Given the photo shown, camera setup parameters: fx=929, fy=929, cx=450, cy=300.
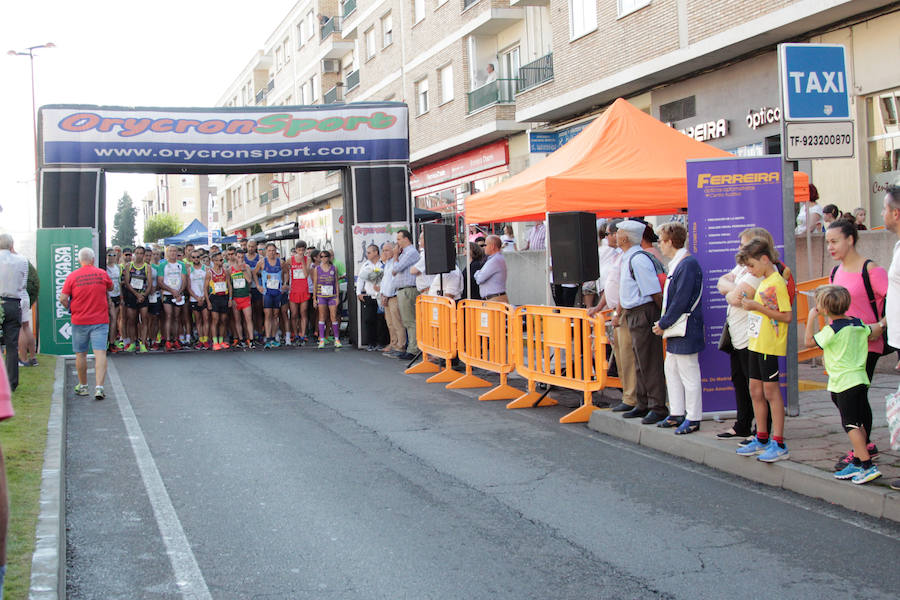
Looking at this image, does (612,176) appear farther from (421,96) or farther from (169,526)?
(421,96)

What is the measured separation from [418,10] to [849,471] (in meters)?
29.8

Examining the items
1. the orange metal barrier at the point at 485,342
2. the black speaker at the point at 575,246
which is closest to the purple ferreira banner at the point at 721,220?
the black speaker at the point at 575,246

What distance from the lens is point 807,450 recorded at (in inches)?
280

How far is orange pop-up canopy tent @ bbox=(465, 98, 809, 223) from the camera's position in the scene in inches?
415

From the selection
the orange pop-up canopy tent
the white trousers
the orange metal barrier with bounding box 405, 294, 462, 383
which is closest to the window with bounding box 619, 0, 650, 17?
the orange pop-up canopy tent

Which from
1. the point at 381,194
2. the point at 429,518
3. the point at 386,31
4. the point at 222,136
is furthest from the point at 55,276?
the point at 386,31

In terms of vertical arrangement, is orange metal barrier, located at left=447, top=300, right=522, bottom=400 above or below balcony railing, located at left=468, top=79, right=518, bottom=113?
below

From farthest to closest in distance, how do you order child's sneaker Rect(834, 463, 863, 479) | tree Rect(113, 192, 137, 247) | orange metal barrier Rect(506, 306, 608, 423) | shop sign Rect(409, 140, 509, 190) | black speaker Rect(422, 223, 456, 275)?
tree Rect(113, 192, 137, 247) < shop sign Rect(409, 140, 509, 190) < black speaker Rect(422, 223, 456, 275) < orange metal barrier Rect(506, 306, 608, 423) < child's sneaker Rect(834, 463, 863, 479)

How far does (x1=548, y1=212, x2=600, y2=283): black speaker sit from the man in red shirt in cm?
548

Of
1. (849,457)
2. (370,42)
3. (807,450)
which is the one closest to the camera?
(849,457)

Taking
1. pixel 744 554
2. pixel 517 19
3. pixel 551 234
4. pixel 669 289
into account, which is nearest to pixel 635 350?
pixel 669 289

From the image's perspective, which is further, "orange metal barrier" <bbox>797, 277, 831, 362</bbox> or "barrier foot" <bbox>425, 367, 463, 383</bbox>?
"barrier foot" <bbox>425, 367, 463, 383</bbox>

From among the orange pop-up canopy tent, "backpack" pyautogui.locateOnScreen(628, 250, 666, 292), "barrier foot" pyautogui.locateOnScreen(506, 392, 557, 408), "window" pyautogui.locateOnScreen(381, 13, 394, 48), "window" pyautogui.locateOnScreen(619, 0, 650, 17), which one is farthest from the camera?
"window" pyautogui.locateOnScreen(381, 13, 394, 48)

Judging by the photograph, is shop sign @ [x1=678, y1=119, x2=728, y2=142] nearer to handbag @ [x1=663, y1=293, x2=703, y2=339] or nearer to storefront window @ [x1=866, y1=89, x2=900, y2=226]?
storefront window @ [x1=866, y1=89, x2=900, y2=226]
